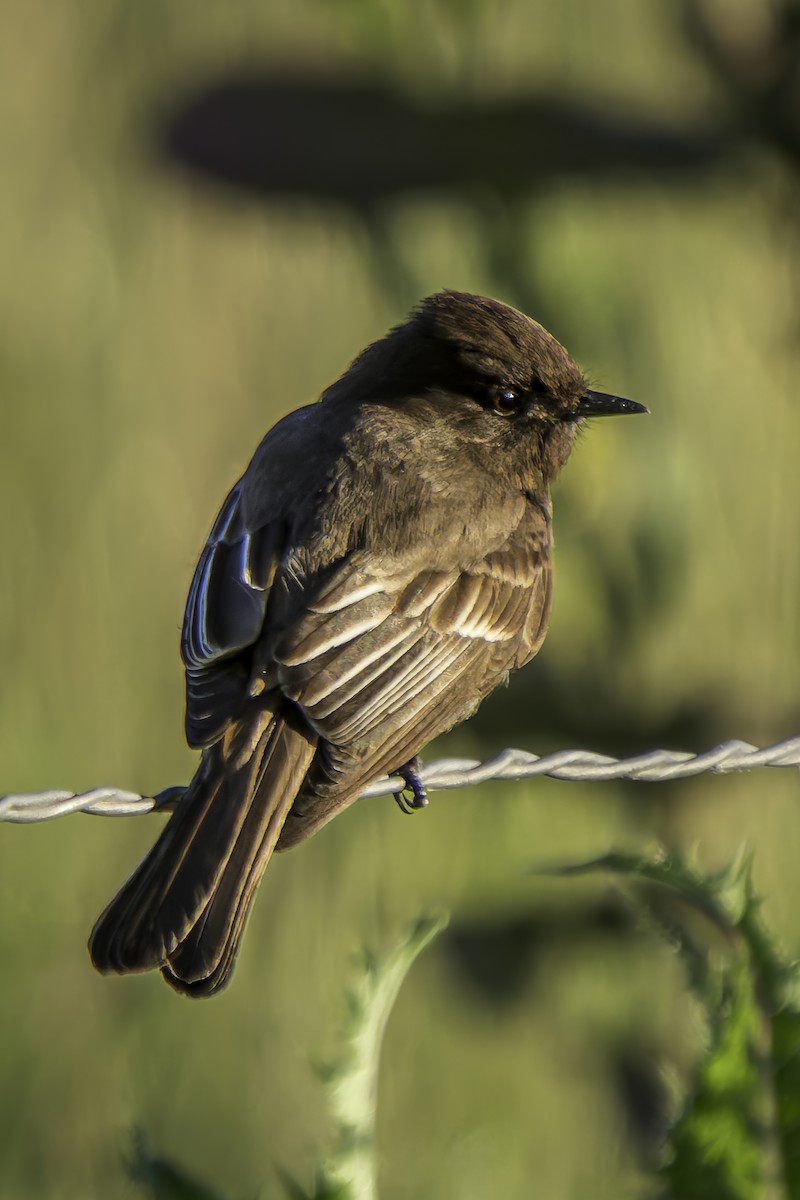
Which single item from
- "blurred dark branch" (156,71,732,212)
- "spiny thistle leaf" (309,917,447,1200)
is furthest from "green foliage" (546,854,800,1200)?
"blurred dark branch" (156,71,732,212)

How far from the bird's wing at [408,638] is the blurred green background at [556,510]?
4.76 feet

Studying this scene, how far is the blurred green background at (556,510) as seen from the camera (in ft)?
15.8

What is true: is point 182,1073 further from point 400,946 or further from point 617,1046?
Result: point 400,946

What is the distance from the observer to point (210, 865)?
9.20 feet

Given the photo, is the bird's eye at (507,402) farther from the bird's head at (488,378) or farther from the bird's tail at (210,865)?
the bird's tail at (210,865)

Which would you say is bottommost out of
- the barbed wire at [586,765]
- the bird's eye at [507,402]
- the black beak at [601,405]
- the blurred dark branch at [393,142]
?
the barbed wire at [586,765]

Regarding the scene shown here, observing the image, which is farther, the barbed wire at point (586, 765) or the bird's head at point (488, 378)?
the bird's head at point (488, 378)

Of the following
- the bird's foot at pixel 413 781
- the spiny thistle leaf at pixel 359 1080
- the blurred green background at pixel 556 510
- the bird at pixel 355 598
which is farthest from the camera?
the blurred green background at pixel 556 510

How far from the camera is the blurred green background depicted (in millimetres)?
4824

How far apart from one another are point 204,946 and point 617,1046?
2.88m

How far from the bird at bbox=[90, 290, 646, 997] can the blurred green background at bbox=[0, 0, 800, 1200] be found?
1.14m

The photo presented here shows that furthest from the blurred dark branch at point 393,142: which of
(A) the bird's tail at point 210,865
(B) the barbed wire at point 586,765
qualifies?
(B) the barbed wire at point 586,765

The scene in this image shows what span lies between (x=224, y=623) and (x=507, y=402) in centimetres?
103

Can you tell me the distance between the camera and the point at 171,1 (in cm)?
471
